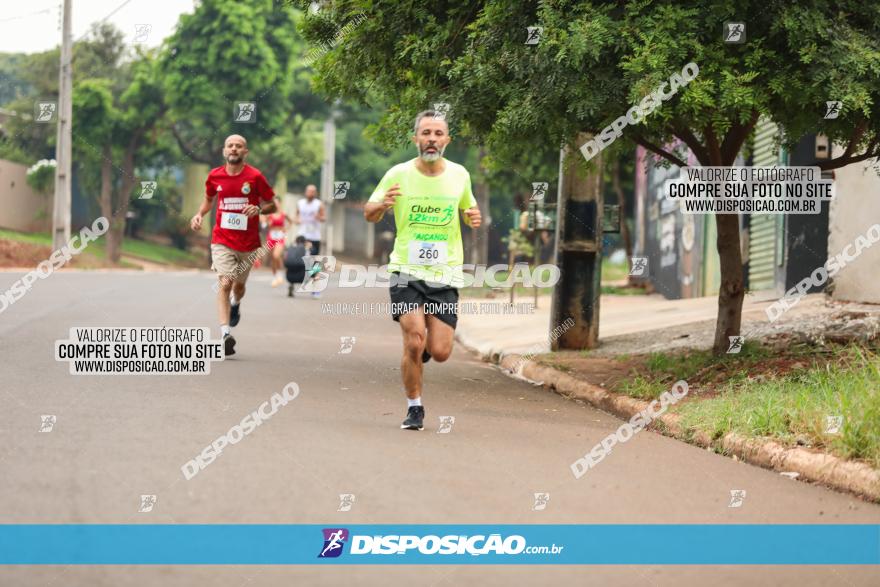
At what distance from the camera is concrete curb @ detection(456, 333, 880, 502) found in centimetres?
744

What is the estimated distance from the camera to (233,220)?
12898 mm

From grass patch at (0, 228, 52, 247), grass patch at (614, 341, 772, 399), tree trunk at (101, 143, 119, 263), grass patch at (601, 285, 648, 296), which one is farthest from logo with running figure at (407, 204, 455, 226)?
tree trunk at (101, 143, 119, 263)

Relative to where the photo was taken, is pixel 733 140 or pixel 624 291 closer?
pixel 733 140

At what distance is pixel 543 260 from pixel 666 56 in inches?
1637

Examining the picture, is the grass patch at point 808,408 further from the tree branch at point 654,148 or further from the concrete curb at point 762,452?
the tree branch at point 654,148

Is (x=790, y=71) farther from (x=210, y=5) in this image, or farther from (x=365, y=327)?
(x=210, y=5)

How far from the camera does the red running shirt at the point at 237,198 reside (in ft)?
42.3

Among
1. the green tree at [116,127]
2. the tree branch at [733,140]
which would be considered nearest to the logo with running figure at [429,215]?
the tree branch at [733,140]

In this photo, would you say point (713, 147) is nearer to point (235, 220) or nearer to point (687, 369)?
point (687, 369)

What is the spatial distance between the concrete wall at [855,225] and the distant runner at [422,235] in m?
7.64

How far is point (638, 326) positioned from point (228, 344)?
6.15m

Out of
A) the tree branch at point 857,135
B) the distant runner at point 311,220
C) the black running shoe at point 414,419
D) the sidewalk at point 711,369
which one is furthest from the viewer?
the distant runner at point 311,220
